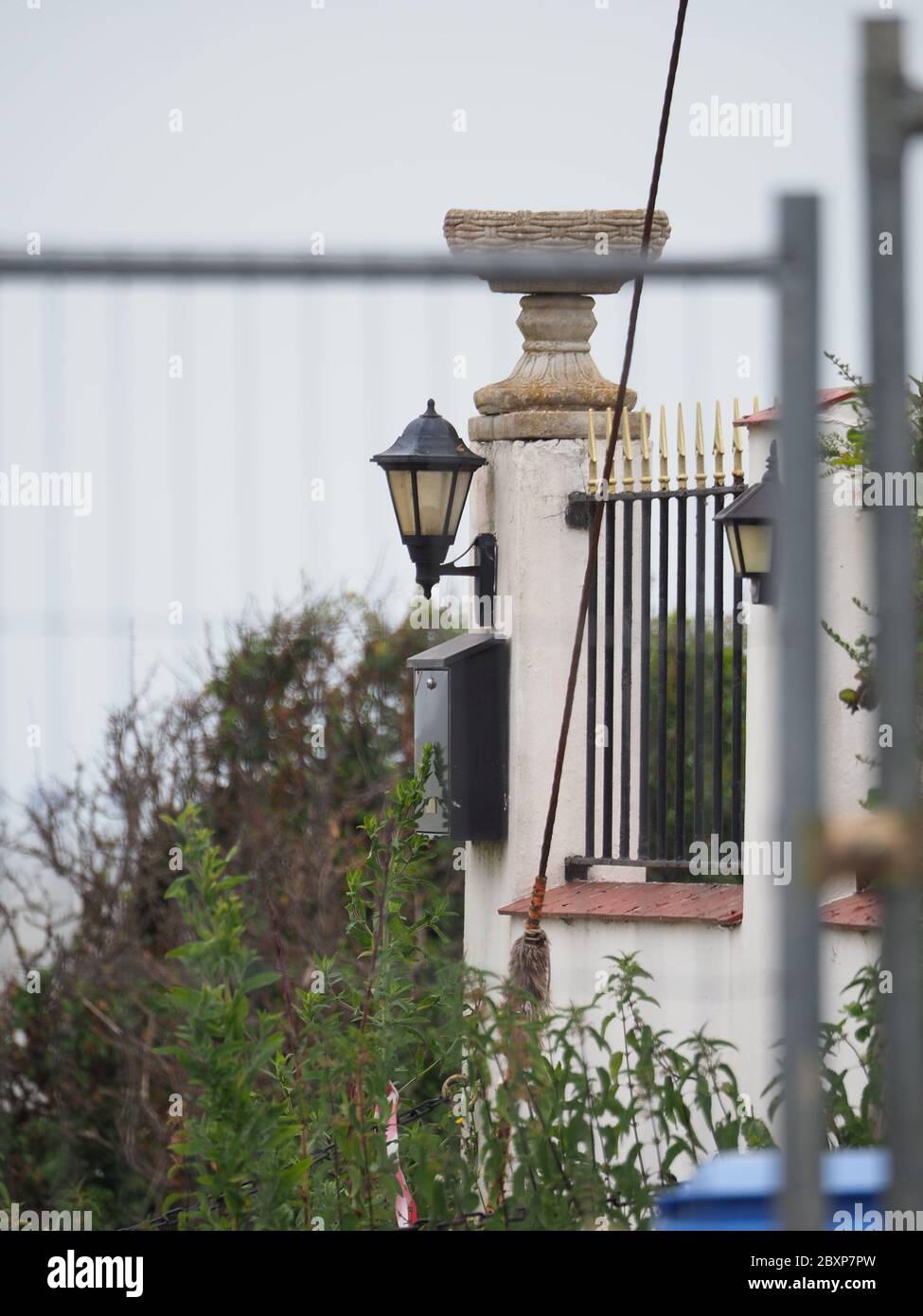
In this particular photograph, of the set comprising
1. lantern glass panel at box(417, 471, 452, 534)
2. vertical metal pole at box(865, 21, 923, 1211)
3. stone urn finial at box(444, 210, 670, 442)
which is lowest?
vertical metal pole at box(865, 21, 923, 1211)

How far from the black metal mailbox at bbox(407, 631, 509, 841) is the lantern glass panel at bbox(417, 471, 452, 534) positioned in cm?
55

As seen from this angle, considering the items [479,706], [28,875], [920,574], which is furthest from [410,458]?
[28,875]

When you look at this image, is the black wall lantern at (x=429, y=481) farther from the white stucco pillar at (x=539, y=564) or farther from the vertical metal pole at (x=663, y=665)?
the vertical metal pole at (x=663, y=665)

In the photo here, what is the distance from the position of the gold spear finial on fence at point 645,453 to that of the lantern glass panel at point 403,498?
88 cm

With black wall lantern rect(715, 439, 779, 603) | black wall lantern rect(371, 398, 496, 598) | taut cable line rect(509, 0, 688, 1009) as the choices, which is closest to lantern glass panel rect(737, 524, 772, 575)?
black wall lantern rect(715, 439, 779, 603)

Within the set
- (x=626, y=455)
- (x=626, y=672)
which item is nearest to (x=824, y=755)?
(x=626, y=672)

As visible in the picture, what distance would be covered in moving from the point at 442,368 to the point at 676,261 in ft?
3.82

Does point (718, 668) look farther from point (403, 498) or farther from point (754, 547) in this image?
point (403, 498)

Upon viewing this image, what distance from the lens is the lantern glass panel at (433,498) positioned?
610 centimetres

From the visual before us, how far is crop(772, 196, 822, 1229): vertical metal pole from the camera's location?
5.62 ft

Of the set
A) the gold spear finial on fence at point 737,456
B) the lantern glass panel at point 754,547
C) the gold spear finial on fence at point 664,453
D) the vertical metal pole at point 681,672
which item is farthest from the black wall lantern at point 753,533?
the gold spear finial on fence at point 664,453

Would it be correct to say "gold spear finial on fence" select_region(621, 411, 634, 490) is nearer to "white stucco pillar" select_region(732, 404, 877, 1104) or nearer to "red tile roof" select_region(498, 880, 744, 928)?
"white stucco pillar" select_region(732, 404, 877, 1104)

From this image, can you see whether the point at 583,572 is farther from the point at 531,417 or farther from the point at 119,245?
the point at 119,245

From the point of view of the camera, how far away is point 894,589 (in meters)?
1.72
